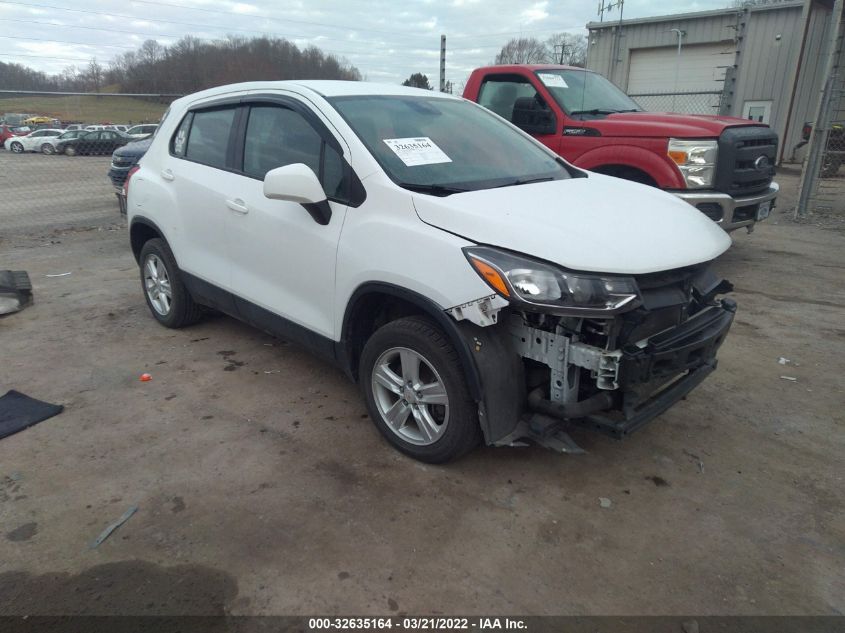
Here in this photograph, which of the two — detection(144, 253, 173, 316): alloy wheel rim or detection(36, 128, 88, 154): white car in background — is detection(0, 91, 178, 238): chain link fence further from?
detection(144, 253, 173, 316): alloy wheel rim

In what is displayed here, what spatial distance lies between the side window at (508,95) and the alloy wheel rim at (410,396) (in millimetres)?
4587

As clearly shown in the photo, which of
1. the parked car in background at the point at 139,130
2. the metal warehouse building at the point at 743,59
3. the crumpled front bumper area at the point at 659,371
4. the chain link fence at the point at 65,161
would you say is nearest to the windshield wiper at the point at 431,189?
the crumpled front bumper area at the point at 659,371

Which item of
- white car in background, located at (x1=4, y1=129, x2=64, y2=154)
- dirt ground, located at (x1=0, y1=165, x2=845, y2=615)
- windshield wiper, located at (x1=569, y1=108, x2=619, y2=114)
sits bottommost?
white car in background, located at (x1=4, y1=129, x2=64, y2=154)

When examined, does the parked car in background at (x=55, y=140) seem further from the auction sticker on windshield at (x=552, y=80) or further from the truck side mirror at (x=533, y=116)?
the auction sticker on windshield at (x=552, y=80)

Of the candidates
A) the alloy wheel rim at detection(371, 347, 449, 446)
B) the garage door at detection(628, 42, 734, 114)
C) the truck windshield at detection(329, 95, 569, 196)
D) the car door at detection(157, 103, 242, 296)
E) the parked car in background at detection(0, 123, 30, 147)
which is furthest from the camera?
the parked car in background at detection(0, 123, 30, 147)

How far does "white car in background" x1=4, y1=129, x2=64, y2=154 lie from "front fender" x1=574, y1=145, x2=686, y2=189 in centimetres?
3227

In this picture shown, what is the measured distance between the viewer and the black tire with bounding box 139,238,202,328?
4.71m

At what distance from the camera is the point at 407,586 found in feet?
7.79

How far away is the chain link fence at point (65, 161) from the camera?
10.3m

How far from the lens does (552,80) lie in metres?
6.77

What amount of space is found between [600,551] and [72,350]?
4.06 m

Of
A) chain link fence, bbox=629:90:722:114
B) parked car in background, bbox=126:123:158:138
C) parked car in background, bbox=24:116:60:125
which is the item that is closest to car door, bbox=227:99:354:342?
chain link fence, bbox=629:90:722:114

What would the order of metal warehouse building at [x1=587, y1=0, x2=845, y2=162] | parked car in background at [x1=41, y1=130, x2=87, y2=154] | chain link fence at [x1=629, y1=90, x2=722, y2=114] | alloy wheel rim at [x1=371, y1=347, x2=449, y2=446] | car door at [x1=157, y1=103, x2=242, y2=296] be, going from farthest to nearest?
parked car in background at [x1=41, y1=130, x2=87, y2=154] → metal warehouse building at [x1=587, y1=0, x2=845, y2=162] → chain link fence at [x1=629, y1=90, x2=722, y2=114] → car door at [x1=157, y1=103, x2=242, y2=296] → alloy wheel rim at [x1=371, y1=347, x2=449, y2=446]

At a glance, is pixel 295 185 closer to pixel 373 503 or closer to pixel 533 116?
pixel 373 503
